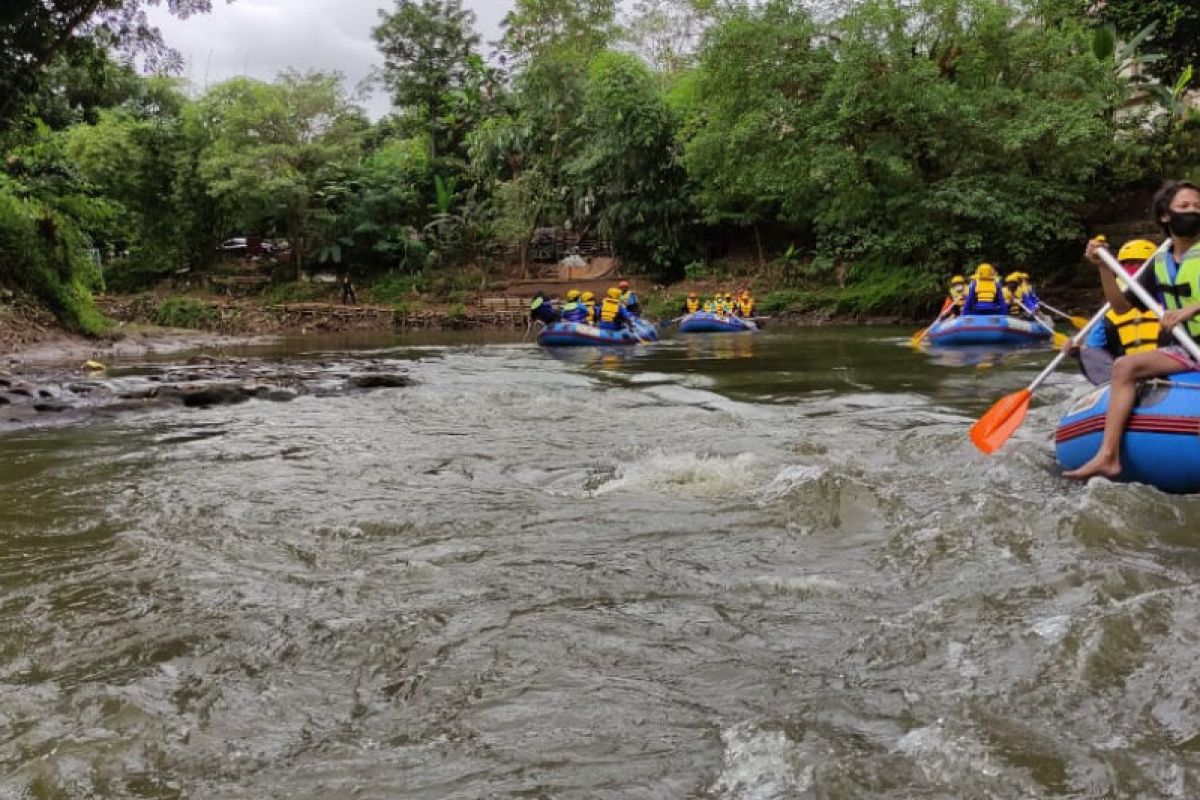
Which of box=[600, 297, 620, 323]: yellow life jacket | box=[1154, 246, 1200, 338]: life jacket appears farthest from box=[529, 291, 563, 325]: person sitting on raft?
box=[1154, 246, 1200, 338]: life jacket

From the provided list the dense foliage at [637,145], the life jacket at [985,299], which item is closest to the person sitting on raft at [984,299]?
the life jacket at [985,299]

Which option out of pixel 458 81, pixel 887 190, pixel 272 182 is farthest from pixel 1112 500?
pixel 458 81

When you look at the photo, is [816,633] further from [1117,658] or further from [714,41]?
[714,41]

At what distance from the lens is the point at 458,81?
120ft

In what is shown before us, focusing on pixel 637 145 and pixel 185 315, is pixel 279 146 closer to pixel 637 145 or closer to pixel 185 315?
pixel 185 315

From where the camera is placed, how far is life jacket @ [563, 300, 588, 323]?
1638 centimetres

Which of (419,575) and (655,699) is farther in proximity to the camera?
(419,575)

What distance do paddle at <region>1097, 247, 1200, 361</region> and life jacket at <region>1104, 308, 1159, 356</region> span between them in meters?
0.31

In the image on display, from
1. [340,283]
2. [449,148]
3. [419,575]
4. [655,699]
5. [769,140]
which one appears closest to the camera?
[655,699]

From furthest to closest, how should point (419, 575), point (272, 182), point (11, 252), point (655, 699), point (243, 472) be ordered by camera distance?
1. point (272, 182)
2. point (11, 252)
3. point (243, 472)
4. point (419, 575)
5. point (655, 699)

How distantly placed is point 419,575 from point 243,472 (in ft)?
8.74

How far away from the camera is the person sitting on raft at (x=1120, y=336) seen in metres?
5.37

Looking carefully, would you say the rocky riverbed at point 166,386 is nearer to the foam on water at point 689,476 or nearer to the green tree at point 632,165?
the foam on water at point 689,476

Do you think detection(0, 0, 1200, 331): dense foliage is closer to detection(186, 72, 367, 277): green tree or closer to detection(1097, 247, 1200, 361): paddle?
detection(186, 72, 367, 277): green tree
